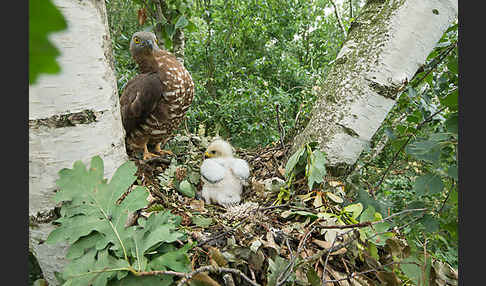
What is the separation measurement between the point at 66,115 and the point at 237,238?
0.50 metres

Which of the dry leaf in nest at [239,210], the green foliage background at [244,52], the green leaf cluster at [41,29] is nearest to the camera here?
the green leaf cluster at [41,29]

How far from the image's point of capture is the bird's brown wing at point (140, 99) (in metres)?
1.40

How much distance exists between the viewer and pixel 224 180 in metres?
1.19

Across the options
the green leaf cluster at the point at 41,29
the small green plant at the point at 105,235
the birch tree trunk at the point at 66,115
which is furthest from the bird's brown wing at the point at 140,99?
the green leaf cluster at the point at 41,29

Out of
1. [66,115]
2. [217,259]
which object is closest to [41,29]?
[66,115]

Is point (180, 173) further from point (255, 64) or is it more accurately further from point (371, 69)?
point (255, 64)

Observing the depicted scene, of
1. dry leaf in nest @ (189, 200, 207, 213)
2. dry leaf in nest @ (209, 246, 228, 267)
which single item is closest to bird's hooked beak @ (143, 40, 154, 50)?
dry leaf in nest @ (189, 200, 207, 213)

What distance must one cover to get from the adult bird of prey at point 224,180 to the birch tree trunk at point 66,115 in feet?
1.93

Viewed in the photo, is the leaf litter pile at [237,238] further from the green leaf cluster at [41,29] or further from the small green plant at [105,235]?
the green leaf cluster at [41,29]

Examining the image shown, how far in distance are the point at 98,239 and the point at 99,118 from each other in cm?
26

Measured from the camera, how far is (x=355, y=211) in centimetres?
78

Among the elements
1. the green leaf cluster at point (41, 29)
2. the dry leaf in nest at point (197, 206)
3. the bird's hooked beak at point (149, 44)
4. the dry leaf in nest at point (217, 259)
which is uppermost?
the green leaf cluster at point (41, 29)

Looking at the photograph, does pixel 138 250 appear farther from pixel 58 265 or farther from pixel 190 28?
pixel 190 28

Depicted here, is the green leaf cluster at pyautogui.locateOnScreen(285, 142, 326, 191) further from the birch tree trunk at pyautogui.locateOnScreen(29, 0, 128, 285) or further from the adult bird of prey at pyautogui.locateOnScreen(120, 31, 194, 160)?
the adult bird of prey at pyautogui.locateOnScreen(120, 31, 194, 160)
